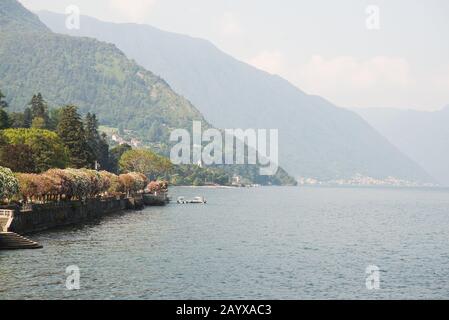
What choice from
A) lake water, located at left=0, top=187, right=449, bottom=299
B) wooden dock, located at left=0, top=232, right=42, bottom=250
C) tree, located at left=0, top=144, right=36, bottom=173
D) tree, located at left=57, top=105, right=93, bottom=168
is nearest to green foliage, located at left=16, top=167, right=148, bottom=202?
tree, located at left=0, top=144, right=36, bottom=173

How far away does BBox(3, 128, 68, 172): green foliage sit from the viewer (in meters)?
150

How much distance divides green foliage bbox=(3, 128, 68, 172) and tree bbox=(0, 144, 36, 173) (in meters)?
5.42

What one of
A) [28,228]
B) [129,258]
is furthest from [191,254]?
[28,228]

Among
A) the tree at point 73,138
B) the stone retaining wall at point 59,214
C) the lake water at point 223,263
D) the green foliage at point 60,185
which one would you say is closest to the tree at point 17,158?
the green foliage at point 60,185

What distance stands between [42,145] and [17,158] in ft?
61.0

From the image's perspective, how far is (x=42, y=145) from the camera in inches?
5989

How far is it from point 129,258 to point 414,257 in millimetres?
36276

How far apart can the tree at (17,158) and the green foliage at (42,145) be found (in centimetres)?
542

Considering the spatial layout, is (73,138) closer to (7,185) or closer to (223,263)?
(7,185)

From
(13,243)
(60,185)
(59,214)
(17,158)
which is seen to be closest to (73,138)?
(17,158)

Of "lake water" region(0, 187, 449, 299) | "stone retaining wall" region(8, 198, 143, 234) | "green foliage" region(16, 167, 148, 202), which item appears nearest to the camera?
"lake water" region(0, 187, 449, 299)

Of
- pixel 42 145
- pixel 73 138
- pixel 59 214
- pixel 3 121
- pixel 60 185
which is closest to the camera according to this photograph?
pixel 59 214

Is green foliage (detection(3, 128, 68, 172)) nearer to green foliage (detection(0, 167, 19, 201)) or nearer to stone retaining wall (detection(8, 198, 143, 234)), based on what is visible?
stone retaining wall (detection(8, 198, 143, 234))
